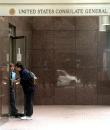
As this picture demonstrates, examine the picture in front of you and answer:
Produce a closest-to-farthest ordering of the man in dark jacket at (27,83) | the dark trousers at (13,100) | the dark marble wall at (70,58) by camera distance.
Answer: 1. the man in dark jacket at (27,83)
2. the dark trousers at (13,100)
3. the dark marble wall at (70,58)

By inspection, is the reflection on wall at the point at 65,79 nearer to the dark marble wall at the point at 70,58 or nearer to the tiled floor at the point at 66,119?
the dark marble wall at the point at 70,58

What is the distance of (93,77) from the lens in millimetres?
22047

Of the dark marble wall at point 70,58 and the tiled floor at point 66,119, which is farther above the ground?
the dark marble wall at point 70,58

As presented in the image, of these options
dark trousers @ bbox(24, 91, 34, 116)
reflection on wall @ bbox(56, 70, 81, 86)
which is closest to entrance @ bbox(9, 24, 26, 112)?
dark trousers @ bbox(24, 91, 34, 116)

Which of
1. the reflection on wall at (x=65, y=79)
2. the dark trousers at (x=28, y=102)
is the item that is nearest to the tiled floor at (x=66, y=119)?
the dark trousers at (x=28, y=102)

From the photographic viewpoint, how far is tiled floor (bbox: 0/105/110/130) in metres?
14.5

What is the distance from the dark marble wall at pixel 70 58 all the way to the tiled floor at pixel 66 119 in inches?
35.7

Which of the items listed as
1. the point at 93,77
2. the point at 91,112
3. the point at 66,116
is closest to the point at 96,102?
the point at 93,77

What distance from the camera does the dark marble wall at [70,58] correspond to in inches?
862

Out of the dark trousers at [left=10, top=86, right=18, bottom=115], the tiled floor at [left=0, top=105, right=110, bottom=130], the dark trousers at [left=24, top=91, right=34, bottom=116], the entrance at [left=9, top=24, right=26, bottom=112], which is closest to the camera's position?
the tiled floor at [left=0, top=105, right=110, bottom=130]

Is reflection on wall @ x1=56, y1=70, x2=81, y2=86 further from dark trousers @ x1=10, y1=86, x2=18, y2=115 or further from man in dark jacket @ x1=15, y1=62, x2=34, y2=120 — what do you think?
man in dark jacket @ x1=15, y1=62, x2=34, y2=120

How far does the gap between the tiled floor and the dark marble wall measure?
0.91 meters

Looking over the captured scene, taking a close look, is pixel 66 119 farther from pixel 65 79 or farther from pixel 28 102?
pixel 65 79

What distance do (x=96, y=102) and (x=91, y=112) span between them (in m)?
2.80
